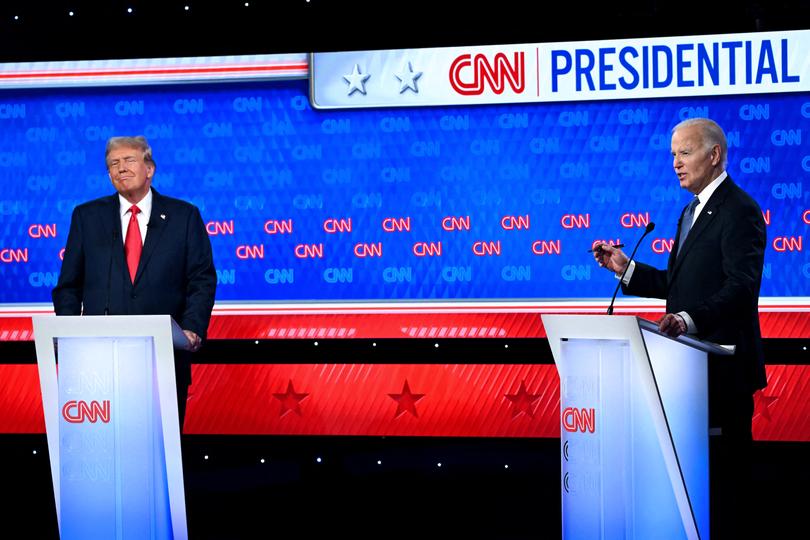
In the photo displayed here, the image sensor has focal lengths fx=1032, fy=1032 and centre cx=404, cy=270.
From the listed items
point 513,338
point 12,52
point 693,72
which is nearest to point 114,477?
point 513,338

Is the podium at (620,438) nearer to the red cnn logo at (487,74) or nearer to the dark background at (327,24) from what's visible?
the red cnn logo at (487,74)

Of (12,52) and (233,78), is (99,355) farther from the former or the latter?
(12,52)

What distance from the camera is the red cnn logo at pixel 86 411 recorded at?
329cm

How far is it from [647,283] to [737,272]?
19.4 inches

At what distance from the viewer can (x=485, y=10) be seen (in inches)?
204

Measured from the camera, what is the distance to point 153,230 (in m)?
4.08

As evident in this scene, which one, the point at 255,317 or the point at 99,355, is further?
the point at 255,317

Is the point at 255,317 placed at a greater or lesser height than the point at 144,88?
lesser

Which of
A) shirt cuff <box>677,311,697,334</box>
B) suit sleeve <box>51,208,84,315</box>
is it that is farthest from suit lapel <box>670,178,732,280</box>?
suit sleeve <box>51,208,84,315</box>

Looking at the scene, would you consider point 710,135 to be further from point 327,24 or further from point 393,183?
point 327,24

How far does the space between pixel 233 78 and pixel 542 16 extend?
159cm

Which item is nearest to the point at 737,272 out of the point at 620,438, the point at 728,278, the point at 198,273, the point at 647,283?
the point at 728,278

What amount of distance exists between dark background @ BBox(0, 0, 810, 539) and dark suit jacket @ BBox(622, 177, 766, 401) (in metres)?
1.59

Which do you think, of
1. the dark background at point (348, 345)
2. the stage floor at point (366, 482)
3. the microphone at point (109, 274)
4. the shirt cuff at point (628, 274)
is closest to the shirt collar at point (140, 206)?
the microphone at point (109, 274)
